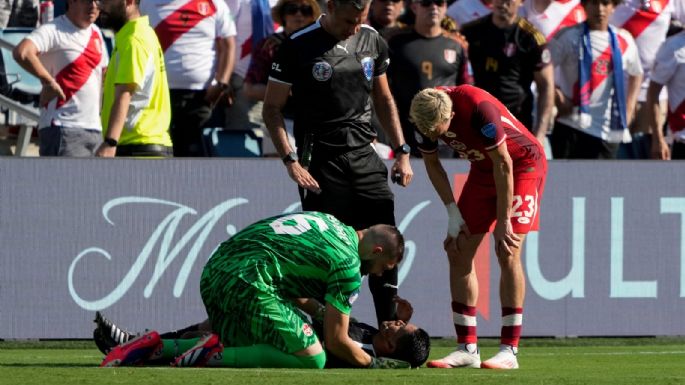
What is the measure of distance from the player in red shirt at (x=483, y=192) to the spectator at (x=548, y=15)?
507 cm

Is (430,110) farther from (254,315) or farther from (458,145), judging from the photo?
(254,315)

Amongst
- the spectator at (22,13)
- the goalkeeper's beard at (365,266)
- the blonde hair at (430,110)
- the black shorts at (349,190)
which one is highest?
the spectator at (22,13)

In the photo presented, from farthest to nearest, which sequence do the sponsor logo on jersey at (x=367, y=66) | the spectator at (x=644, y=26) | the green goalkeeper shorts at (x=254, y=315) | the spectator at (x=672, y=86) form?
1. the spectator at (x=644, y=26)
2. the spectator at (x=672, y=86)
3. the sponsor logo on jersey at (x=367, y=66)
4. the green goalkeeper shorts at (x=254, y=315)

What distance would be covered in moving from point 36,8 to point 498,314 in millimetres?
5718

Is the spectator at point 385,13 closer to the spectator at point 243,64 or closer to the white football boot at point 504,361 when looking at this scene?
the spectator at point 243,64

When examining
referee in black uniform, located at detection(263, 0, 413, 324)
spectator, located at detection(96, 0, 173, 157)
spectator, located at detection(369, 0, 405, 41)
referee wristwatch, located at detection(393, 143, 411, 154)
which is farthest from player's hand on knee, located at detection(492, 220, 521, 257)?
spectator, located at detection(369, 0, 405, 41)

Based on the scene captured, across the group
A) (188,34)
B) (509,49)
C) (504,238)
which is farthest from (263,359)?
(509,49)

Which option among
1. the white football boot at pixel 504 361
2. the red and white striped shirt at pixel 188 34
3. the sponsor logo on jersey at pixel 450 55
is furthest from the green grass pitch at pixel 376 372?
the red and white striped shirt at pixel 188 34

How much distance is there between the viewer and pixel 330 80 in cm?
1005

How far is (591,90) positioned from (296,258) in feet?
19.9

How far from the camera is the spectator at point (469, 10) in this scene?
49.8 ft

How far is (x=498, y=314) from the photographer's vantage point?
41.5ft

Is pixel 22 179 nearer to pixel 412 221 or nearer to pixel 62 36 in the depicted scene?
pixel 62 36

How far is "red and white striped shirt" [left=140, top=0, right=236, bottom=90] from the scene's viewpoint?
13898 mm
